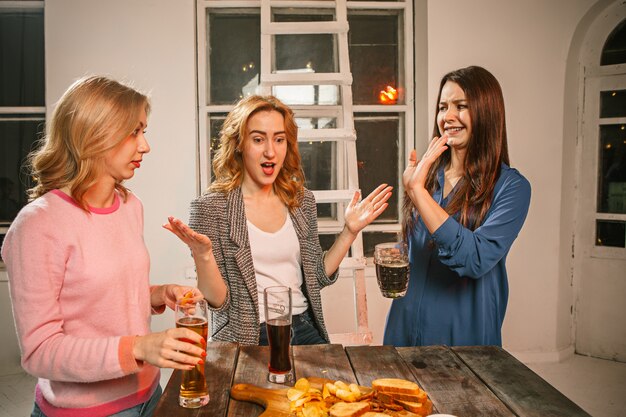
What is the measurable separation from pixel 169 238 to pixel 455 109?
88.9 inches

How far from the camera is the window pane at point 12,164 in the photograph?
164 inches

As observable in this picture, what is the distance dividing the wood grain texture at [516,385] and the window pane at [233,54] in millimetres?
2728

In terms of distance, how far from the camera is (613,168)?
14.1 feet

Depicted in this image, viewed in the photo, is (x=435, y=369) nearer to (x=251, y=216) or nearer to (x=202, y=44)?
(x=251, y=216)

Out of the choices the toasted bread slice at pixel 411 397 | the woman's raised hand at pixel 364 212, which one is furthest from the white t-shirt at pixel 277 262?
the toasted bread slice at pixel 411 397

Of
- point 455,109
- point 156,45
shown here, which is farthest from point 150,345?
point 156,45

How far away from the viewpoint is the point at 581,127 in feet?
14.1

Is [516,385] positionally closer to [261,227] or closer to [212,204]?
[261,227]

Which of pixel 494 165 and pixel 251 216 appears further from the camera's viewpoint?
pixel 251 216

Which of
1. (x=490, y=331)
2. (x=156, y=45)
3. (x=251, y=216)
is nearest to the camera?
(x=490, y=331)

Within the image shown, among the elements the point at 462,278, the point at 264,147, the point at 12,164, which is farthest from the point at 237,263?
the point at 12,164

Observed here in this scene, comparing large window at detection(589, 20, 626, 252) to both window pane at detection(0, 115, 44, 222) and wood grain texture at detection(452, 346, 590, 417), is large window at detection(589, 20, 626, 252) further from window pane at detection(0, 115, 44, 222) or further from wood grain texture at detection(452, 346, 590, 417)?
window pane at detection(0, 115, 44, 222)

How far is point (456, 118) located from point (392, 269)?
70 cm

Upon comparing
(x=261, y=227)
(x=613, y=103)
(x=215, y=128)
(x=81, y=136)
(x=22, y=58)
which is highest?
(x=22, y=58)
